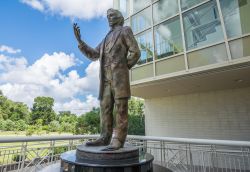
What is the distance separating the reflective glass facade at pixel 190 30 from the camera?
5.11 metres

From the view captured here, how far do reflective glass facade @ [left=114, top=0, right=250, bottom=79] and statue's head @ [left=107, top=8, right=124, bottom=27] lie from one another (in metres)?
3.97

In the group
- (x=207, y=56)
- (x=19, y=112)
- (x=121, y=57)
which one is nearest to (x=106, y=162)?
(x=121, y=57)

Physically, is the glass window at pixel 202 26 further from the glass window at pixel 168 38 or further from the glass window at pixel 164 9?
the glass window at pixel 164 9

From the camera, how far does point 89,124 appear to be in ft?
33.8

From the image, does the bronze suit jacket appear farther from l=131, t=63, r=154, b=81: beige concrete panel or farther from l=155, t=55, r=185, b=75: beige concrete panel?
l=131, t=63, r=154, b=81: beige concrete panel

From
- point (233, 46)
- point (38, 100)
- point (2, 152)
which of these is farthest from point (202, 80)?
point (38, 100)

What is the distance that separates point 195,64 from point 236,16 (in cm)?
178

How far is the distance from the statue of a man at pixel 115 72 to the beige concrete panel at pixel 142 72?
4.58 meters

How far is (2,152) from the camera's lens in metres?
3.25

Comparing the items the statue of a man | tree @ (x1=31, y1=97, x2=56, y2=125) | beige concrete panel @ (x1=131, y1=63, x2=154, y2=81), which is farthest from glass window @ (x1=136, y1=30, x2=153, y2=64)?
tree @ (x1=31, y1=97, x2=56, y2=125)

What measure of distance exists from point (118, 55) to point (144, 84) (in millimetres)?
4922

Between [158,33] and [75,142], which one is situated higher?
[158,33]

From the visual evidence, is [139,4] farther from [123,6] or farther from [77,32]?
[77,32]

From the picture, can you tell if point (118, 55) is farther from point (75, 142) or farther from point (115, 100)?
point (75, 142)
